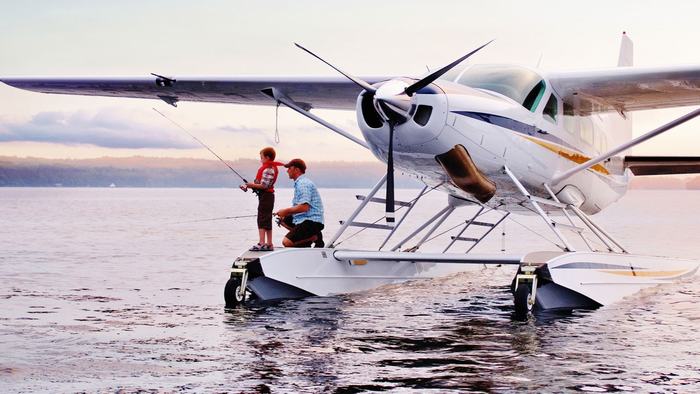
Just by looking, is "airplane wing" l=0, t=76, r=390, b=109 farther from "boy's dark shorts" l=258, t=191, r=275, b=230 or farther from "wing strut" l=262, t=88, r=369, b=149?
"boy's dark shorts" l=258, t=191, r=275, b=230

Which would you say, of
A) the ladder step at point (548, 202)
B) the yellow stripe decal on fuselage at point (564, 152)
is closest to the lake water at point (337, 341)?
the ladder step at point (548, 202)

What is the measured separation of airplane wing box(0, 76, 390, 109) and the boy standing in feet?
6.09

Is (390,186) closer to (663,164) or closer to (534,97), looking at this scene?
(534,97)

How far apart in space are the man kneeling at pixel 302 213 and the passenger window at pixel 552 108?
297 centimetres

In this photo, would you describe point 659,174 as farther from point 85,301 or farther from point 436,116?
point 85,301

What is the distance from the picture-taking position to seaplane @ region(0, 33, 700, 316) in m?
9.38

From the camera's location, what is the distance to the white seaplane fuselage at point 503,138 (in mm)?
9219

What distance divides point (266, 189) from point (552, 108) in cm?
363

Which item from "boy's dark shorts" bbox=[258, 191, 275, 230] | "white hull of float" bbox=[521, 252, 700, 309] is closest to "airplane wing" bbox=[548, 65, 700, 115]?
"white hull of float" bbox=[521, 252, 700, 309]

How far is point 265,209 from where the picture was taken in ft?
36.7

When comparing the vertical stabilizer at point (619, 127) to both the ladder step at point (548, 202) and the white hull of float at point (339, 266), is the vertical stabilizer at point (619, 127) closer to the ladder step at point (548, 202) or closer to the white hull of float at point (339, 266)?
the ladder step at point (548, 202)

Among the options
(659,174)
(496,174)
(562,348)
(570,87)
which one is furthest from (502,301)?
(659,174)

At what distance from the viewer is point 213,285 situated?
1350 centimetres

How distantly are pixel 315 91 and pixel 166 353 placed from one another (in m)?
6.62
